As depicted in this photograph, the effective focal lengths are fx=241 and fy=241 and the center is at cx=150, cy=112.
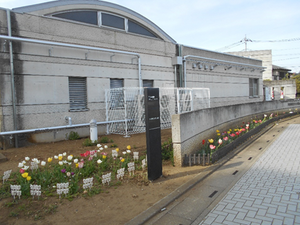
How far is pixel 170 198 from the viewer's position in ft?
14.4

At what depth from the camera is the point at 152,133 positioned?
17.3ft

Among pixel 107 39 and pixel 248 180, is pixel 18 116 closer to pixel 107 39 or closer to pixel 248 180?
pixel 107 39

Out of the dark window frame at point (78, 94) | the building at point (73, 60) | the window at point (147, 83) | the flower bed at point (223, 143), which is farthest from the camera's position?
the window at point (147, 83)

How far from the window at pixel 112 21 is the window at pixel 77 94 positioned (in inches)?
116

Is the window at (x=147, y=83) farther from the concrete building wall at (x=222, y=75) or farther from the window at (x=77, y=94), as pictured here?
the window at (x=77, y=94)

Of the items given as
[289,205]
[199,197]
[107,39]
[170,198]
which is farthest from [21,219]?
[107,39]

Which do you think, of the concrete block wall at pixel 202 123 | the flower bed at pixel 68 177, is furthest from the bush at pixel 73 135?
the concrete block wall at pixel 202 123

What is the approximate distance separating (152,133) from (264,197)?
8.06 feet

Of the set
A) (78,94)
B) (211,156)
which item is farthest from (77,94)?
(211,156)

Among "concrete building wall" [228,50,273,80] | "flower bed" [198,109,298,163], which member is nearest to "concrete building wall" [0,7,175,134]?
"flower bed" [198,109,298,163]

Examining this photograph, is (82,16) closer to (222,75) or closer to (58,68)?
(58,68)

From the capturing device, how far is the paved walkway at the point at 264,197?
3666 mm

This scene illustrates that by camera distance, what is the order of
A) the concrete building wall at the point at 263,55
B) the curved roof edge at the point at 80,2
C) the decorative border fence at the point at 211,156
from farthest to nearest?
the concrete building wall at the point at 263,55, the curved roof edge at the point at 80,2, the decorative border fence at the point at 211,156

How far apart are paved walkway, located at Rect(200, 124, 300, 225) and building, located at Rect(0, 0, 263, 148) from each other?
23.4 ft
